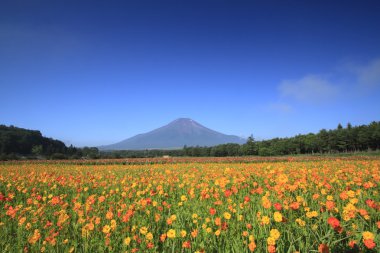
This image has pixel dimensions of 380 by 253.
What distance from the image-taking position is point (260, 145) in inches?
3656

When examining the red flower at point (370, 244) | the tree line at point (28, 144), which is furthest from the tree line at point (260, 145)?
the red flower at point (370, 244)

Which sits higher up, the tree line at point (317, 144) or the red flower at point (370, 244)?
the tree line at point (317, 144)

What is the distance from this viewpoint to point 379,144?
241 ft

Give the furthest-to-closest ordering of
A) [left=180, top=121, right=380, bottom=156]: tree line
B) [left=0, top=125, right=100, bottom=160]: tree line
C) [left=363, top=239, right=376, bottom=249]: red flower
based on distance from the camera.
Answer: [left=180, top=121, right=380, bottom=156]: tree line → [left=0, top=125, right=100, bottom=160]: tree line → [left=363, top=239, right=376, bottom=249]: red flower

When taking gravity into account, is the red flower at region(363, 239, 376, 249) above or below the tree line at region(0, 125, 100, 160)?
below

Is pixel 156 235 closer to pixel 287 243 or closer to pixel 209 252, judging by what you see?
pixel 209 252

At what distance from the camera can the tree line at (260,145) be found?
61.8 meters

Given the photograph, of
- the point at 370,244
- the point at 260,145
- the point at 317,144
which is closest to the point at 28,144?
the point at 260,145

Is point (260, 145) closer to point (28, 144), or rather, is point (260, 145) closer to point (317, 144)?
point (317, 144)

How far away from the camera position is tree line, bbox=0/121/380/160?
61.8m

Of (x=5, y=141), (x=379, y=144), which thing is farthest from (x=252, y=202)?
(x=379, y=144)

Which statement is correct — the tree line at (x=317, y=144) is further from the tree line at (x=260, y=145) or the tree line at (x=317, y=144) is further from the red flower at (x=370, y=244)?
the red flower at (x=370, y=244)

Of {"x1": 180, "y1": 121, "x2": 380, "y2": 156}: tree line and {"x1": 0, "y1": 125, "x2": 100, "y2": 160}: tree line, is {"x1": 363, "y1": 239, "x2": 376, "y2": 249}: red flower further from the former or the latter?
{"x1": 180, "y1": 121, "x2": 380, "y2": 156}: tree line

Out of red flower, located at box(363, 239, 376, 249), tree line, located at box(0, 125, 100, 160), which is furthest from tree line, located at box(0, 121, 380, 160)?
red flower, located at box(363, 239, 376, 249)
